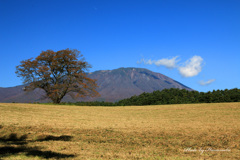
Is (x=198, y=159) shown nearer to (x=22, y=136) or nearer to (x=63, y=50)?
(x=22, y=136)

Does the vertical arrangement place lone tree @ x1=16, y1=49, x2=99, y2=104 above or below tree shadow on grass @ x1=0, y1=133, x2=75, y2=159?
above

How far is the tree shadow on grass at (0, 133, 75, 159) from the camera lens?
10016 millimetres

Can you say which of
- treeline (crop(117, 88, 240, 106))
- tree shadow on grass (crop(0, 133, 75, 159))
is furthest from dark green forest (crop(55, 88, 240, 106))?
tree shadow on grass (crop(0, 133, 75, 159))

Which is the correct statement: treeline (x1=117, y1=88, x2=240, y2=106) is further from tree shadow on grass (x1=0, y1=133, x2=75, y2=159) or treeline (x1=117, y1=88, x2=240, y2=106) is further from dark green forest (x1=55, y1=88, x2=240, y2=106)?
tree shadow on grass (x1=0, y1=133, x2=75, y2=159)

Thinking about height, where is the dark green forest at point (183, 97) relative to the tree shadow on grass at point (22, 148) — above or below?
above

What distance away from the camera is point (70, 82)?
158 feet

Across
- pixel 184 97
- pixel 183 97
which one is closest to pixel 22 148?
pixel 184 97

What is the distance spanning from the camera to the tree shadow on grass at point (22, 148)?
32.9 ft

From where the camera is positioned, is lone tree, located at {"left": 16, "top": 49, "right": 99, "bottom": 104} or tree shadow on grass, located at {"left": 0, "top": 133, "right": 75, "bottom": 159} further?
lone tree, located at {"left": 16, "top": 49, "right": 99, "bottom": 104}

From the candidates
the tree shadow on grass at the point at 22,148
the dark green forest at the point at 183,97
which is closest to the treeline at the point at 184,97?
the dark green forest at the point at 183,97

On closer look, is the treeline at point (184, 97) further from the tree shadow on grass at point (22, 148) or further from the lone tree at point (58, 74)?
the tree shadow on grass at point (22, 148)

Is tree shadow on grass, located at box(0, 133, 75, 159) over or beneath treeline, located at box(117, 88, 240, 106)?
beneath

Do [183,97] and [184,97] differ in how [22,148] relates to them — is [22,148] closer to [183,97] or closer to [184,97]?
[184,97]

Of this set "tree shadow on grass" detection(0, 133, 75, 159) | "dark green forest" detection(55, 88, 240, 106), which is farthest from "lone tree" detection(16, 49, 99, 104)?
"tree shadow on grass" detection(0, 133, 75, 159)
